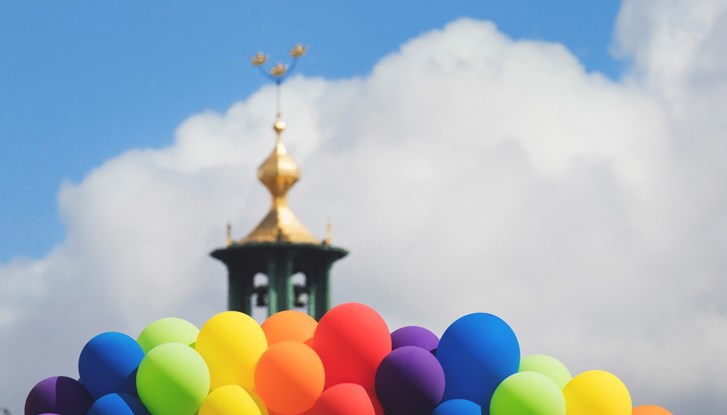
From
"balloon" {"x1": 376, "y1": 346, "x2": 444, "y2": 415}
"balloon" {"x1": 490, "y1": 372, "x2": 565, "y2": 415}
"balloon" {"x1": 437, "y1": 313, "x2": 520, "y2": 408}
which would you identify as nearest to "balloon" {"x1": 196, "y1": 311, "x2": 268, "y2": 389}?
"balloon" {"x1": 376, "y1": 346, "x2": 444, "y2": 415}

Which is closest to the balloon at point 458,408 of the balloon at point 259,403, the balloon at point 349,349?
the balloon at point 349,349

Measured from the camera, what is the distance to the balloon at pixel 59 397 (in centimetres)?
2623

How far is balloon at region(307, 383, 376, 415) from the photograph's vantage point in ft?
81.8

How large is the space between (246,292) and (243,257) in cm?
82

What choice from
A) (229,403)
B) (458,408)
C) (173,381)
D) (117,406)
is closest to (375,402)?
(458,408)

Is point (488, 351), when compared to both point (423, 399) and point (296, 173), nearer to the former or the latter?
point (423, 399)

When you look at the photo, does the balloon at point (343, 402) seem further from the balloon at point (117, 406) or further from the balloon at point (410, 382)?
the balloon at point (117, 406)

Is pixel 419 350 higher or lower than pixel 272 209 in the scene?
lower

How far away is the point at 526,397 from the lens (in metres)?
25.0

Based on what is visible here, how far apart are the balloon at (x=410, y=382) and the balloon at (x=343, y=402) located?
363mm

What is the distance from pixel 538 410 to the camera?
25.1 metres

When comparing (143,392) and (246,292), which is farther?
(246,292)

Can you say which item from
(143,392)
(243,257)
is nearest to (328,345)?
(143,392)

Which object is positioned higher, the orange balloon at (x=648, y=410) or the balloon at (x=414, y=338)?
the balloon at (x=414, y=338)
